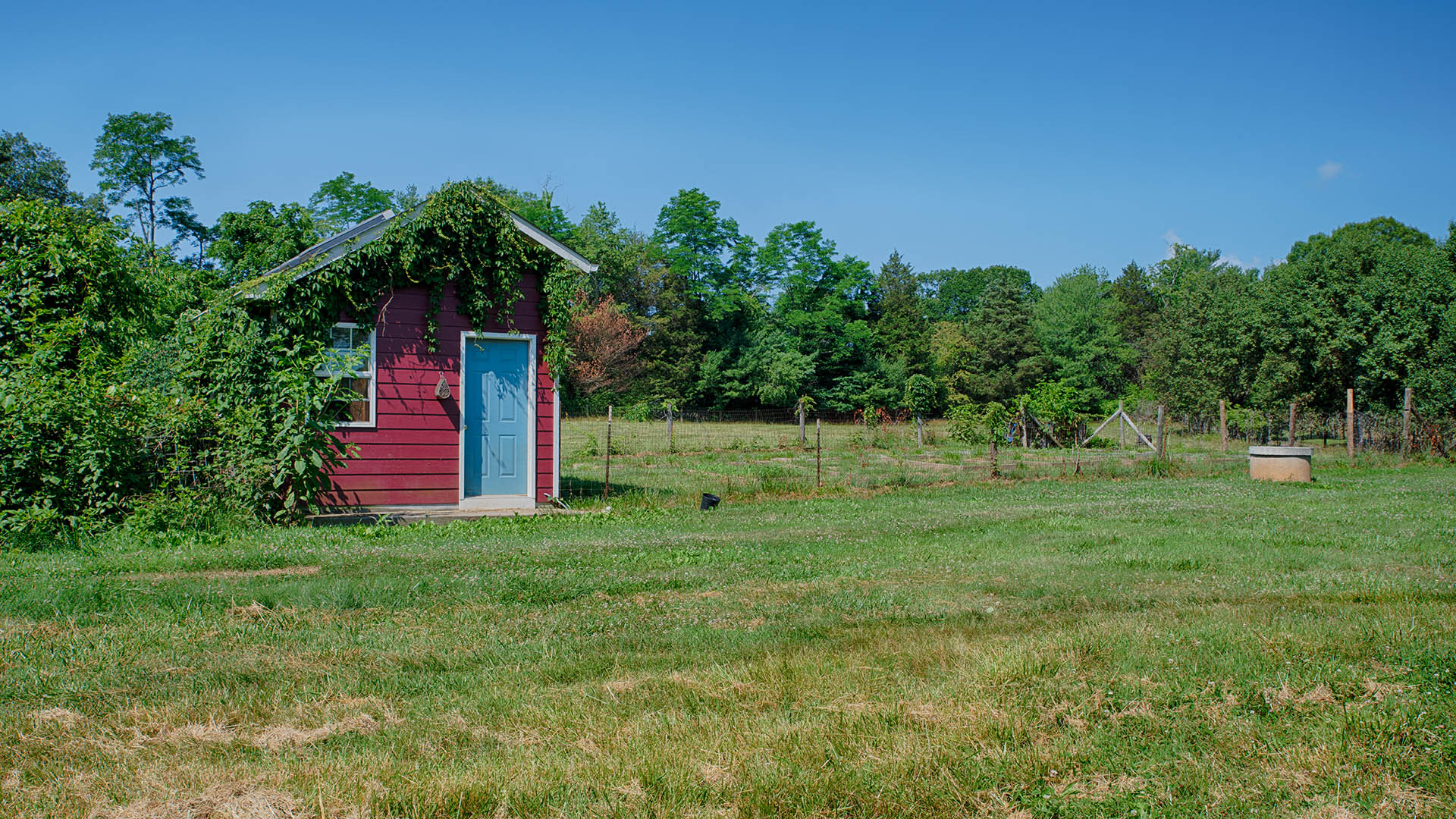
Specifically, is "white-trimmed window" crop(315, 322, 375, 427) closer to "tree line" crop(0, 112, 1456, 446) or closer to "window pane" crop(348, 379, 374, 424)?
"window pane" crop(348, 379, 374, 424)

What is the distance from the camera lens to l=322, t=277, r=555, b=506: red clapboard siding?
11.7 metres

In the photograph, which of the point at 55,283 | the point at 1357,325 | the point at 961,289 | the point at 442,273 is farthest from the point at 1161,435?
the point at 961,289

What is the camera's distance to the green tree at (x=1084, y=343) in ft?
188

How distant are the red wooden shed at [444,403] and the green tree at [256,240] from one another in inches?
591

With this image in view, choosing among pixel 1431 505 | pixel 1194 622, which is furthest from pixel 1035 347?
pixel 1194 622

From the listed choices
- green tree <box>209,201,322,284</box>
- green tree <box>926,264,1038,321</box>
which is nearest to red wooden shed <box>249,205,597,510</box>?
green tree <box>209,201,322,284</box>

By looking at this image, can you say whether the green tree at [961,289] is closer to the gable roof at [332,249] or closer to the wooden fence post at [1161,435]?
the wooden fence post at [1161,435]

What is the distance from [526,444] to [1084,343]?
2133 inches

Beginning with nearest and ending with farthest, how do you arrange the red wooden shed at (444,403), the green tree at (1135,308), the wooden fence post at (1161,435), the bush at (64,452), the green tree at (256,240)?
the bush at (64,452)
the red wooden shed at (444,403)
the wooden fence post at (1161,435)
the green tree at (256,240)
the green tree at (1135,308)

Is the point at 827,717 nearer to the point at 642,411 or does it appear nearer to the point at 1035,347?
the point at 642,411

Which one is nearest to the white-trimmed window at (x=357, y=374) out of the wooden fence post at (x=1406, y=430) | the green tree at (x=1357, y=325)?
the wooden fence post at (x=1406, y=430)

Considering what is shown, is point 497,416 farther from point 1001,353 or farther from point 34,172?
point 1001,353

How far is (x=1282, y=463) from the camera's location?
16453 millimetres

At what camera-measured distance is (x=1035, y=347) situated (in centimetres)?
5694
